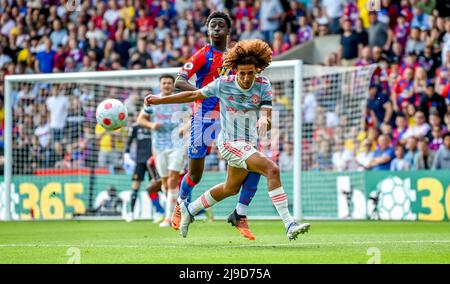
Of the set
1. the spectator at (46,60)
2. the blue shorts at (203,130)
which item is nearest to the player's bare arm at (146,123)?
the blue shorts at (203,130)

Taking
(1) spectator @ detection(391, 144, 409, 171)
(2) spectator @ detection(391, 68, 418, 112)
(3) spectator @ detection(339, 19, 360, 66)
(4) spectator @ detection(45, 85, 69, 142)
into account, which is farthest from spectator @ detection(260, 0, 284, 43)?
(1) spectator @ detection(391, 144, 409, 171)

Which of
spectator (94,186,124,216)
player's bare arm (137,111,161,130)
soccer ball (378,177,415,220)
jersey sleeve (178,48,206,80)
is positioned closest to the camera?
jersey sleeve (178,48,206,80)

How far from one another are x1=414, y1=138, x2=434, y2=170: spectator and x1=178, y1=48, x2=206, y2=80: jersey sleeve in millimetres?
7608

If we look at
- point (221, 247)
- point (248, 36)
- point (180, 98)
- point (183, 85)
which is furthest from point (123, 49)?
point (221, 247)

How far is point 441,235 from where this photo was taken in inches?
462

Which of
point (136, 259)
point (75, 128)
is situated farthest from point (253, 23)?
point (136, 259)

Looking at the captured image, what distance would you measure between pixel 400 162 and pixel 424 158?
539 millimetres

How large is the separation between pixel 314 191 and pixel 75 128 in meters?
5.95

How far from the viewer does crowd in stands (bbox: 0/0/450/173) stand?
1889 cm

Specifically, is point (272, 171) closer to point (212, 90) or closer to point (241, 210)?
point (212, 90)

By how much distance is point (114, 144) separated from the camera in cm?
2119

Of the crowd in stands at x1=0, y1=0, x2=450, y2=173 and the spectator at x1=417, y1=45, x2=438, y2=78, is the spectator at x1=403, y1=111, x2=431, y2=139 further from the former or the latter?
the spectator at x1=417, y1=45, x2=438, y2=78

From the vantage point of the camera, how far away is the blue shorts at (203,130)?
38.0ft
